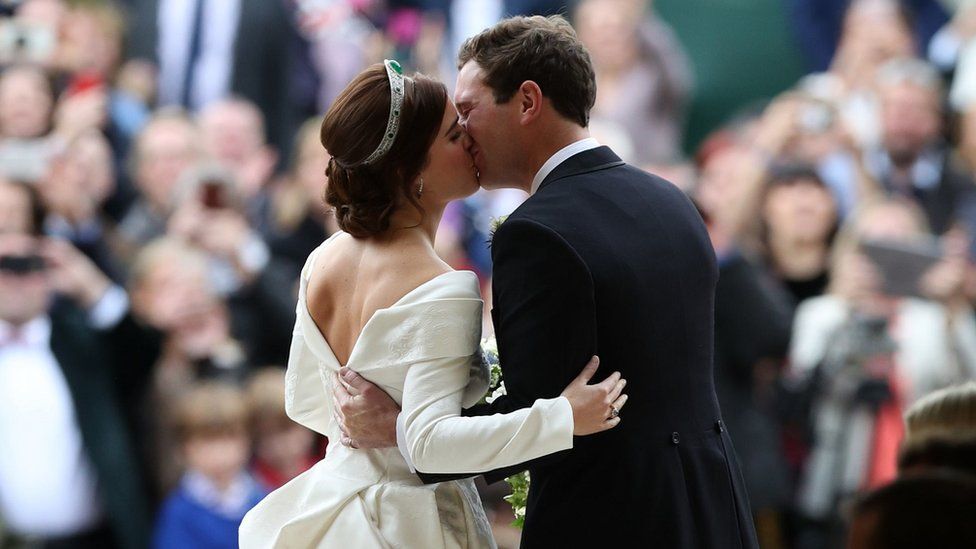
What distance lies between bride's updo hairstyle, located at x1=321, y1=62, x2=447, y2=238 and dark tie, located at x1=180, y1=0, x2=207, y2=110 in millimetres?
4404

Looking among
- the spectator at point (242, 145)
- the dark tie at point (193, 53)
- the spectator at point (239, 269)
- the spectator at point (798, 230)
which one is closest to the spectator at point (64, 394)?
the spectator at point (239, 269)

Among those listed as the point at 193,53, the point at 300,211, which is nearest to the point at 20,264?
the point at 300,211

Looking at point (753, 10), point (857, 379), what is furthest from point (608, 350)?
point (753, 10)

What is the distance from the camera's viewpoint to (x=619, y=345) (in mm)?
2906

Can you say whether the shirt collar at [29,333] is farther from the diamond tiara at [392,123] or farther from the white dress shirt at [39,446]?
the diamond tiara at [392,123]

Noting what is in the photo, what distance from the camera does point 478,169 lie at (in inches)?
126

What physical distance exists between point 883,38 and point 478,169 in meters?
6.11

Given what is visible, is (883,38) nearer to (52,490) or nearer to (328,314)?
(52,490)

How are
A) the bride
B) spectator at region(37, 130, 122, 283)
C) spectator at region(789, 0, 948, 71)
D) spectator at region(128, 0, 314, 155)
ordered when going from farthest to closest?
spectator at region(789, 0, 948, 71)
spectator at region(128, 0, 314, 155)
spectator at region(37, 130, 122, 283)
the bride

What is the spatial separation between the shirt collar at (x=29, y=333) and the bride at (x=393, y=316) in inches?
124

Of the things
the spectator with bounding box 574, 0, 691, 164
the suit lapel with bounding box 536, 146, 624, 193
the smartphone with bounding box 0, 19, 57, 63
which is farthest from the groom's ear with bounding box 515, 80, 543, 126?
the spectator with bounding box 574, 0, 691, 164

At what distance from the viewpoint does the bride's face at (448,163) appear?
10.3ft

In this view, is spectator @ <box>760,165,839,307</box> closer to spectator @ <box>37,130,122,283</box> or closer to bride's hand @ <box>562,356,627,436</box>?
spectator @ <box>37,130,122,283</box>

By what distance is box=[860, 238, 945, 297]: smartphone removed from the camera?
7.27 meters
